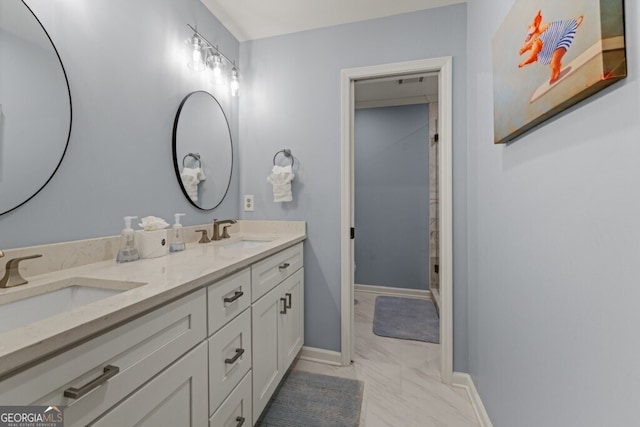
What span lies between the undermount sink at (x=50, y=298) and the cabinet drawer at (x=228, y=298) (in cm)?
25

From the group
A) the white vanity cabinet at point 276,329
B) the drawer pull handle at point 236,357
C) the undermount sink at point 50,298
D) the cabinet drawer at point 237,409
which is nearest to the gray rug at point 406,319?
the white vanity cabinet at point 276,329

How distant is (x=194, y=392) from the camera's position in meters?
0.88

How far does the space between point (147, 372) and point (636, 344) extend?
42.4 inches

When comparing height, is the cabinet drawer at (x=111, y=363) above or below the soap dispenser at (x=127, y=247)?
below

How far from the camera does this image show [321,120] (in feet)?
6.54

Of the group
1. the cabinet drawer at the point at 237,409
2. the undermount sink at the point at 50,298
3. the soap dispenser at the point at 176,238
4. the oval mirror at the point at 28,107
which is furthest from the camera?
the soap dispenser at the point at 176,238

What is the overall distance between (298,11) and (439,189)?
152cm

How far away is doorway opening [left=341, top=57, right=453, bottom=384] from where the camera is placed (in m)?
1.77

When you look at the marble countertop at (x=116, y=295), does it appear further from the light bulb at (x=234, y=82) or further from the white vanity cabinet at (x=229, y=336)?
the light bulb at (x=234, y=82)

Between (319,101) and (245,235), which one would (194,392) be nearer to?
(245,235)

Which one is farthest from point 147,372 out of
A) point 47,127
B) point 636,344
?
point 636,344

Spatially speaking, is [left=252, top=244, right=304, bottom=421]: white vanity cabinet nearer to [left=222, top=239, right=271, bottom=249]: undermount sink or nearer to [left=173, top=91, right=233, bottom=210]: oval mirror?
[left=222, top=239, right=271, bottom=249]: undermount sink

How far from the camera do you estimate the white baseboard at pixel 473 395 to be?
54.6 inches

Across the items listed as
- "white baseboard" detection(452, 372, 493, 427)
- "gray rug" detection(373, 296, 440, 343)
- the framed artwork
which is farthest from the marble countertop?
"gray rug" detection(373, 296, 440, 343)
